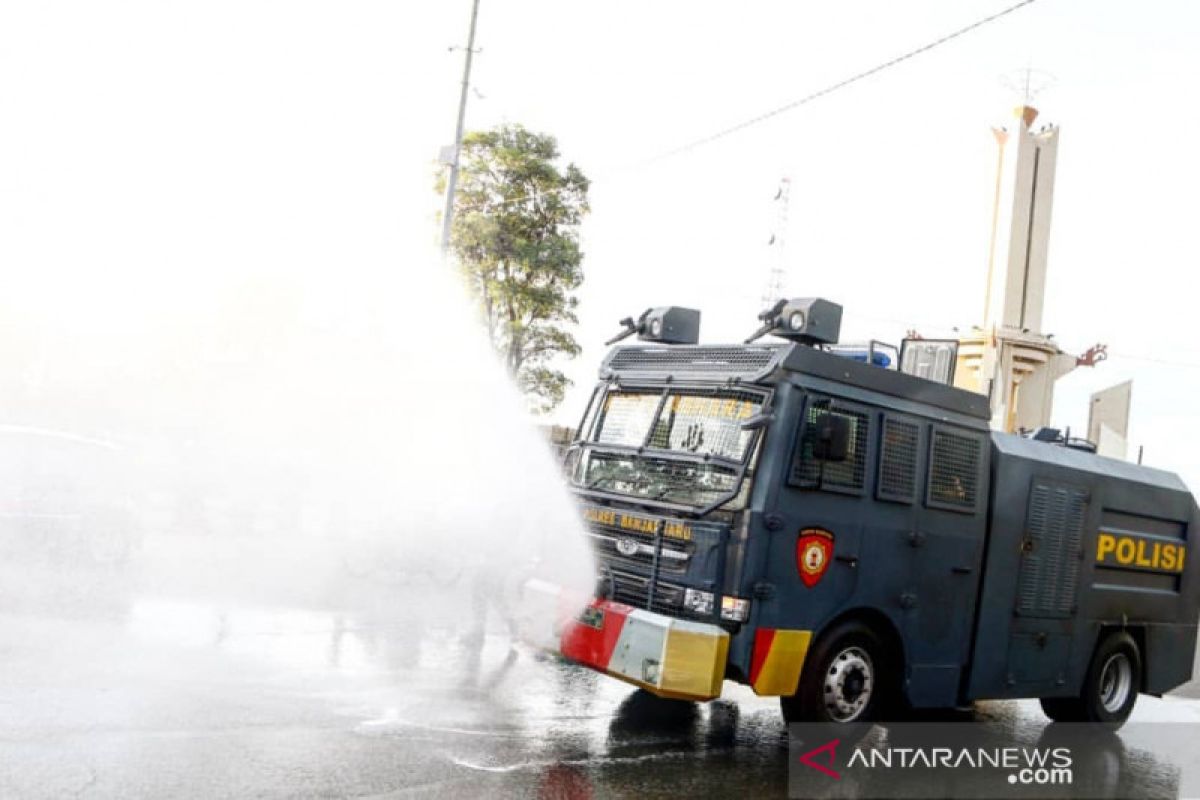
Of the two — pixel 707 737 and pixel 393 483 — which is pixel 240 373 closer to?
pixel 393 483

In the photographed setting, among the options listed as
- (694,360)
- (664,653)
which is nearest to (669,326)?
(694,360)

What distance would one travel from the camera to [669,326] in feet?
29.3

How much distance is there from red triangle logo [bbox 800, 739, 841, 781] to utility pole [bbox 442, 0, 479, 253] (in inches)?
578

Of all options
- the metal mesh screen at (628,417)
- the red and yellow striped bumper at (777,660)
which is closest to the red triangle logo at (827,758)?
the red and yellow striped bumper at (777,660)

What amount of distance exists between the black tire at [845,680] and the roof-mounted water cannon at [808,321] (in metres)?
2.03

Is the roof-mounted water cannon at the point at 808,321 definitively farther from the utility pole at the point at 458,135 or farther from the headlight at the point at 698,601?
the utility pole at the point at 458,135

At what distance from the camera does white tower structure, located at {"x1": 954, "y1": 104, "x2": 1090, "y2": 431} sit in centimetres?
2767

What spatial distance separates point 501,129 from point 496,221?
2234 millimetres

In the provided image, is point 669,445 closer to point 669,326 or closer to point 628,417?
point 628,417

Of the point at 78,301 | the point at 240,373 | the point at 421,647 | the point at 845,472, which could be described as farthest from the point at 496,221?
the point at 845,472

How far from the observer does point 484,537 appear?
52.2ft

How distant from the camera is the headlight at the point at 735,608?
7.16 metres

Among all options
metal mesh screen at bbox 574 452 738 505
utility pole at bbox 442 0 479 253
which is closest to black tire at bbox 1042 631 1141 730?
metal mesh screen at bbox 574 452 738 505

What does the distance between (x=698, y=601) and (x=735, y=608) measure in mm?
257
